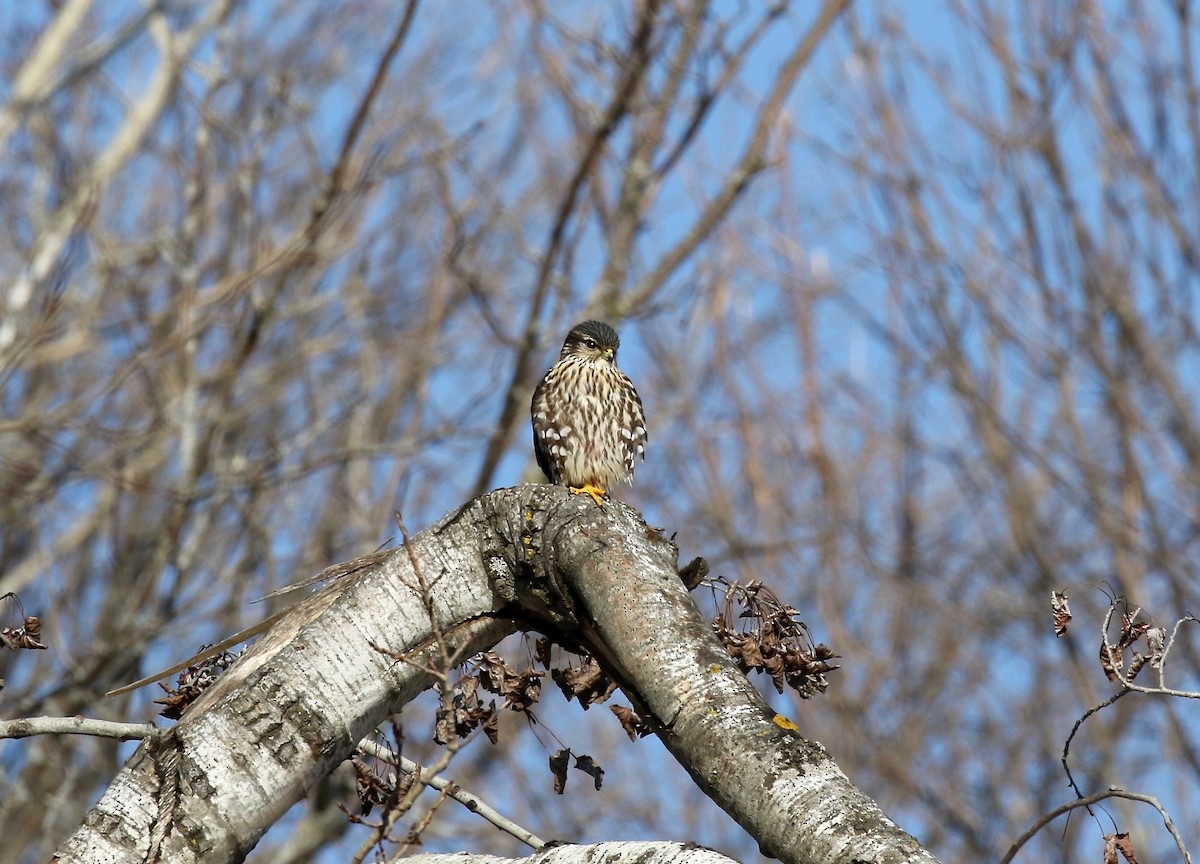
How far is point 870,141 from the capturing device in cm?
791

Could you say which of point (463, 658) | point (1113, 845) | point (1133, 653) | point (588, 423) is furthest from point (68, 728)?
point (588, 423)

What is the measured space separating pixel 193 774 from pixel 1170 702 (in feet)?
20.8

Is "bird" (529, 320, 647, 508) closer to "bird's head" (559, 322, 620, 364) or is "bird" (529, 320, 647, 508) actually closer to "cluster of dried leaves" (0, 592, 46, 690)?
"bird's head" (559, 322, 620, 364)

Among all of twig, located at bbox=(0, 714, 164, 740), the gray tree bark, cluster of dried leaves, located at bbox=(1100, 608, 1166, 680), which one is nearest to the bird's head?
the gray tree bark

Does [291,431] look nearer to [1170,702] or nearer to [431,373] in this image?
[431,373]

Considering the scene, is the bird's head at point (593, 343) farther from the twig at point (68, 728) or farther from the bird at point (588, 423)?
the twig at point (68, 728)

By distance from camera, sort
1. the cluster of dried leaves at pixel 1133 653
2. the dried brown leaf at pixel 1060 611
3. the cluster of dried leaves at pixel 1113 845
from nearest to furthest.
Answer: the cluster of dried leaves at pixel 1113 845 < the cluster of dried leaves at pixel 1133 653 < the dried brown leaf at pixel 1060 611

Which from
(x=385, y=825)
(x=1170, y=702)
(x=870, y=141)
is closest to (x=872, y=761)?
(x=1170, y=702)

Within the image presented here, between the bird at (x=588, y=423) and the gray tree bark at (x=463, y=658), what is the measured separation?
2.25 m

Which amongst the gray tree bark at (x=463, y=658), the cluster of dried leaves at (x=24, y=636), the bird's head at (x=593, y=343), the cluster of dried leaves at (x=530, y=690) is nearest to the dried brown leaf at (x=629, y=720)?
the cluster of dried leaves at (x=530, y=690)

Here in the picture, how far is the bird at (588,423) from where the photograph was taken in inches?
195

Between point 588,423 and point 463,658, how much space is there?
2445 mm

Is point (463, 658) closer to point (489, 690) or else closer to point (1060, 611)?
point (489, 690)

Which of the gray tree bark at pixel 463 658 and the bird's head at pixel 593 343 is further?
the bird's head at pixel 593 343
